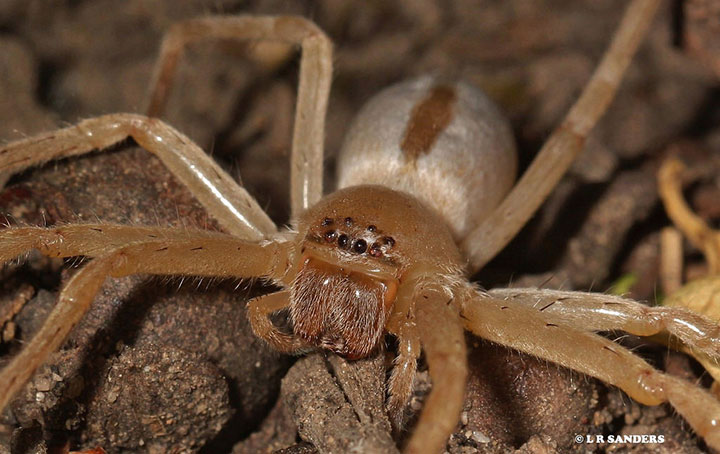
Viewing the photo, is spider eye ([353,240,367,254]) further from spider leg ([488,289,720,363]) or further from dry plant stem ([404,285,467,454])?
spider leg ([488,289,720,363])

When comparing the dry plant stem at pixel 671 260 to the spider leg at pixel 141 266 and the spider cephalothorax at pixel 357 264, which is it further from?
the spider leg at pixel 141 266

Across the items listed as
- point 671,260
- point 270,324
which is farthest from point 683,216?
point 270,324

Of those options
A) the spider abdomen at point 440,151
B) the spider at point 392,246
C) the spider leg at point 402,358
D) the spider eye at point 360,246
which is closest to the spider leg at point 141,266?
the spider at point 392,246

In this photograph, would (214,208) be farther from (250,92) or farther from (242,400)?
(250,92)

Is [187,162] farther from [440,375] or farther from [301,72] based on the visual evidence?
[440,375]

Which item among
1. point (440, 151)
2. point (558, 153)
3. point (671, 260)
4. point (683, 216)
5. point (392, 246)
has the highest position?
point (392, 246)

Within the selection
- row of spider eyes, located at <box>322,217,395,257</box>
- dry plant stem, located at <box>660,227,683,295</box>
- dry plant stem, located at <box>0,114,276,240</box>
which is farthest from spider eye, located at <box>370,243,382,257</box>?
dry plant stem, located at <box>660,227,683,295</box>
